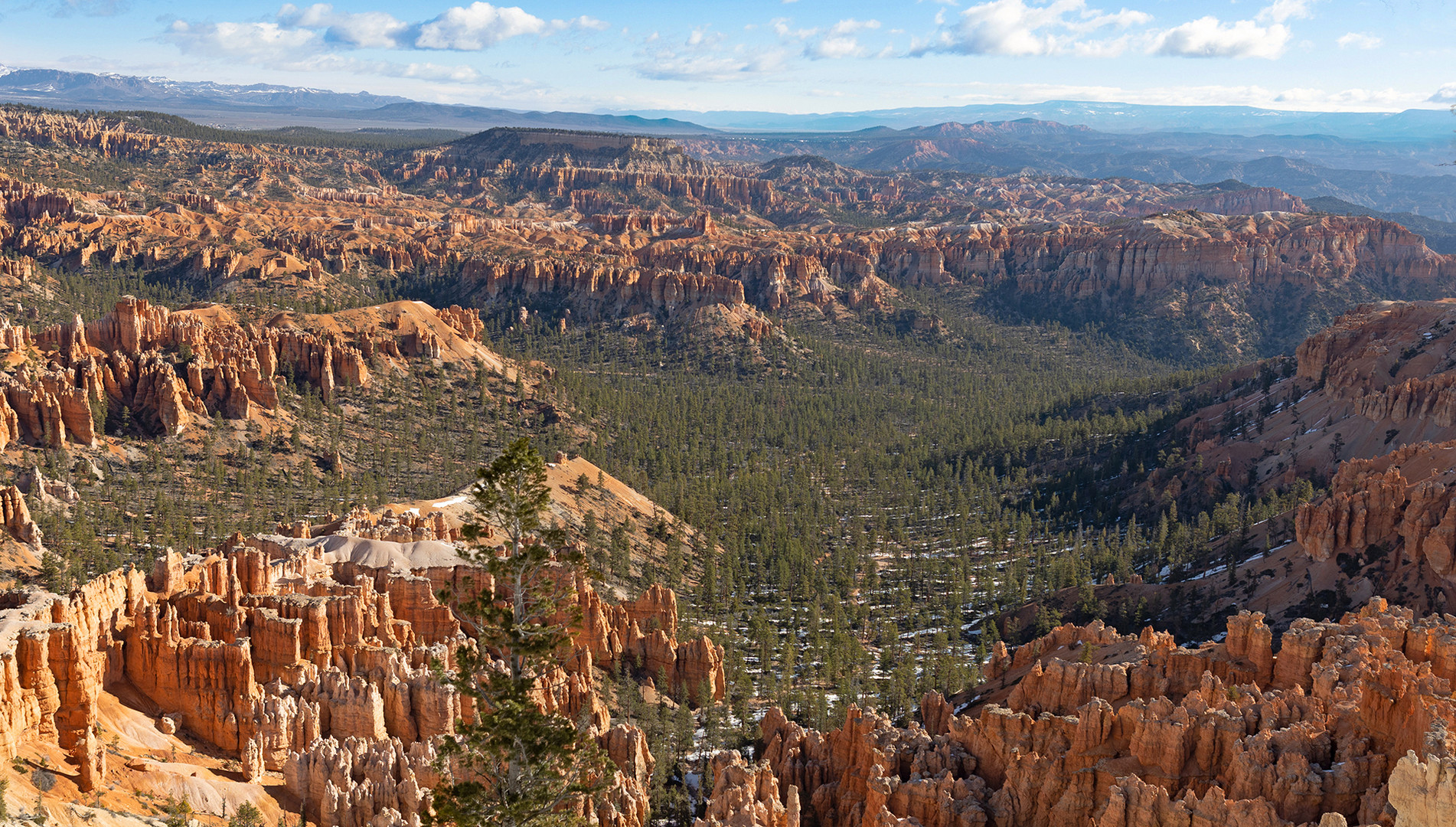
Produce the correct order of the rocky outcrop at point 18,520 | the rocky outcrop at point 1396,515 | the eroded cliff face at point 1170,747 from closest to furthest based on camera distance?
the eroded cliff face at point 1170,747 → the rocky outcrop at point 1396,515 → the rocky outcrop at point 18,520

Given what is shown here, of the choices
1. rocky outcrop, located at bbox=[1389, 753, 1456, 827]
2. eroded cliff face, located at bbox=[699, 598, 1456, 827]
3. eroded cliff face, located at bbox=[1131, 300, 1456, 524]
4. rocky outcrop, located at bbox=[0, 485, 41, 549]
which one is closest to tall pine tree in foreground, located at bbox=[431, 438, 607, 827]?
eroded cliff face, located at bbox=[699, 598, 1456, 827]

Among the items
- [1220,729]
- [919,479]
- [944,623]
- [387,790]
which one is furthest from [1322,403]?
[387,790]

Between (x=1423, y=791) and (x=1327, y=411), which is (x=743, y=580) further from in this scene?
(x=1423, y=791)

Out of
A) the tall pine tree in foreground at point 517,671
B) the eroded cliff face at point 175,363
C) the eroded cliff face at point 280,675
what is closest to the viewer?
the tall pine tree in foreground at point 517,671

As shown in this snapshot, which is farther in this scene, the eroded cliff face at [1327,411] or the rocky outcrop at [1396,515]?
the eroded cliff face at [1327,411]

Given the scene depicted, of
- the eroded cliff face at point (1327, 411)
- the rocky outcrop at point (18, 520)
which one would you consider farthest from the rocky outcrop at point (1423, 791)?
the rocky outcrop at point (18, 520)

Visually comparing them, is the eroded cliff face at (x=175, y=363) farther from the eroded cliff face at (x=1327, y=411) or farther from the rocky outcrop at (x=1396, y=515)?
the rocky outcrop at (x=1396, y=515)

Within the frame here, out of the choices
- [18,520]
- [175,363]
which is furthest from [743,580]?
[175,363]
